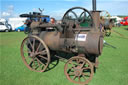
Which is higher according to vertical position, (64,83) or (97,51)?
(97,51)

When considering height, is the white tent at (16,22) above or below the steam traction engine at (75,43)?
above

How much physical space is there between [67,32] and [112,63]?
268cm

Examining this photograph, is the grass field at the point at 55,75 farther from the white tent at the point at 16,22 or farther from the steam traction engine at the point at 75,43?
the white tent at the point at 16,22

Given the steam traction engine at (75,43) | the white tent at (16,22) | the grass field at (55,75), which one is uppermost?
the white tent at (16,22)

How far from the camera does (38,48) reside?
419 cm

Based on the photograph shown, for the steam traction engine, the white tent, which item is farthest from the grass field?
the white tent

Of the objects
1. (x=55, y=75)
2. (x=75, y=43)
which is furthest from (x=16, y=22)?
(x=75, y=43)

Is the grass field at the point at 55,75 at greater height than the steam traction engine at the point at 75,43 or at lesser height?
lesser

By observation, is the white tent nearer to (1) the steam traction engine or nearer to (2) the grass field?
(2) the grass field

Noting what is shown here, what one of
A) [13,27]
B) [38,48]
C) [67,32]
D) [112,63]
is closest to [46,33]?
[38,48]

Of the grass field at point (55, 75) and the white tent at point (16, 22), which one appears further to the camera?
the white tent at point (16, 22)

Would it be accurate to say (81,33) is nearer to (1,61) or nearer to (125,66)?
(125,66)

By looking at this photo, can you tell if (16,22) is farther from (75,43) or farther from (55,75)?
(75,43)

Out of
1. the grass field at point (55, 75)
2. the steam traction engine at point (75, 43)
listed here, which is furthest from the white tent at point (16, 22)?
the steam traction engine at point (75, 43)
